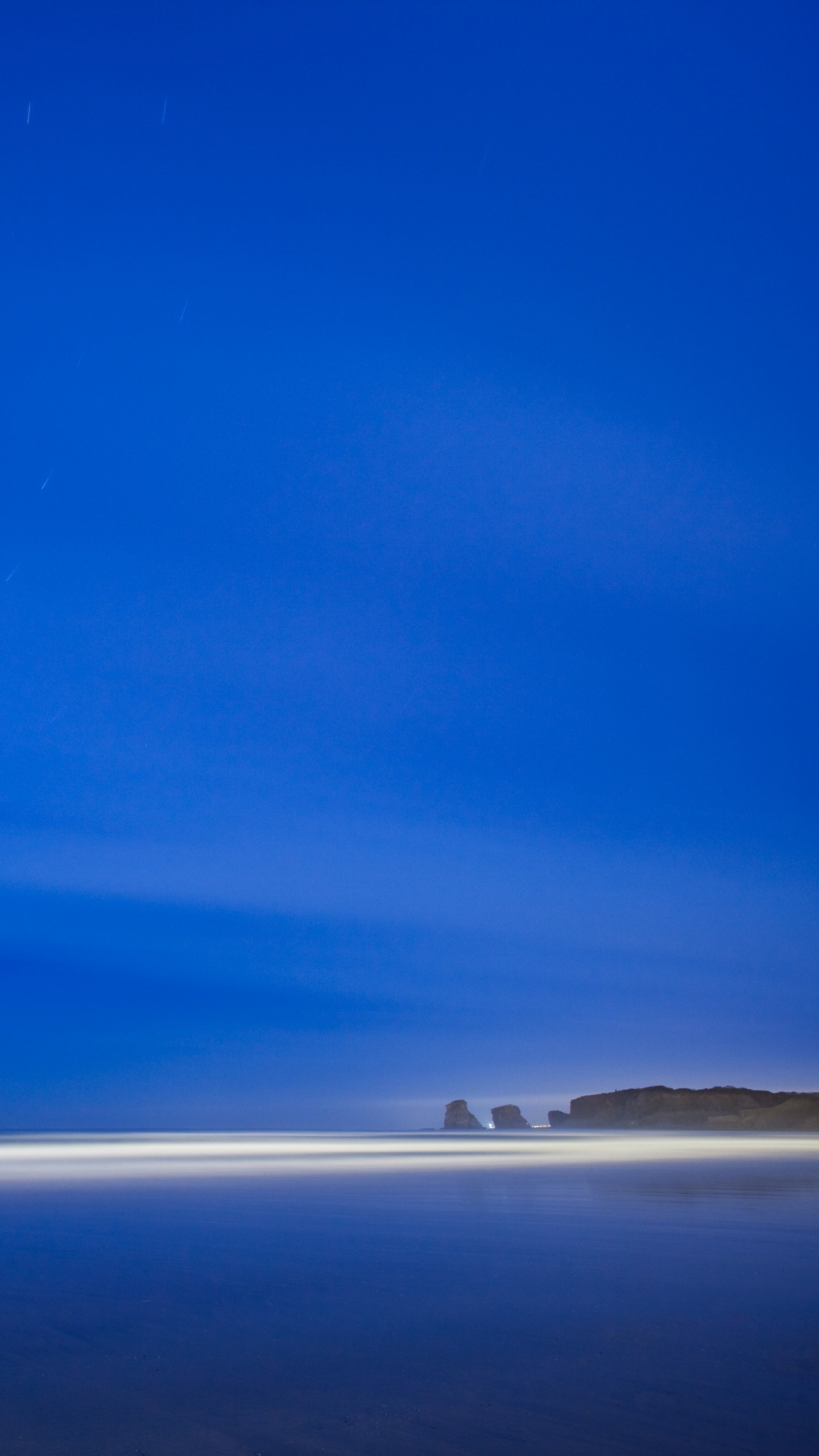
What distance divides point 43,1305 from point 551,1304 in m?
4.63

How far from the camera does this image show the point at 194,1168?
116 feet

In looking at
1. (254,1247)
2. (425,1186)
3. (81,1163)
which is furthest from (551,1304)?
(81,1163)

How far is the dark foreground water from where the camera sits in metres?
6.27

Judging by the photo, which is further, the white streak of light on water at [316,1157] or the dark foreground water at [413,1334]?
the white streak of light on water at [316,1157]

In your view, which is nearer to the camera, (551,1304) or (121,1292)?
(551,1304)

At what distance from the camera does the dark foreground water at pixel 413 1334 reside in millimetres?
6273

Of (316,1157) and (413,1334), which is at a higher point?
(413,1334)

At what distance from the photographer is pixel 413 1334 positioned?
8.83 metres

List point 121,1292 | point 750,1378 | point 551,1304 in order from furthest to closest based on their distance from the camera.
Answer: point 121,1292 < point 551,1304 < point 750,1378

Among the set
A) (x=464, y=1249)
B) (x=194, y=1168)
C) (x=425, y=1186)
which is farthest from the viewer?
(x=194, y=1168)

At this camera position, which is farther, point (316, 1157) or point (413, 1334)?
point (316, 1157)

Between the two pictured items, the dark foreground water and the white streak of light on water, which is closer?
the dark foreground water

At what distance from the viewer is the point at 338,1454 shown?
231 inches

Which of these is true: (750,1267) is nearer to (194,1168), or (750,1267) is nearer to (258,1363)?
(258,1363)
